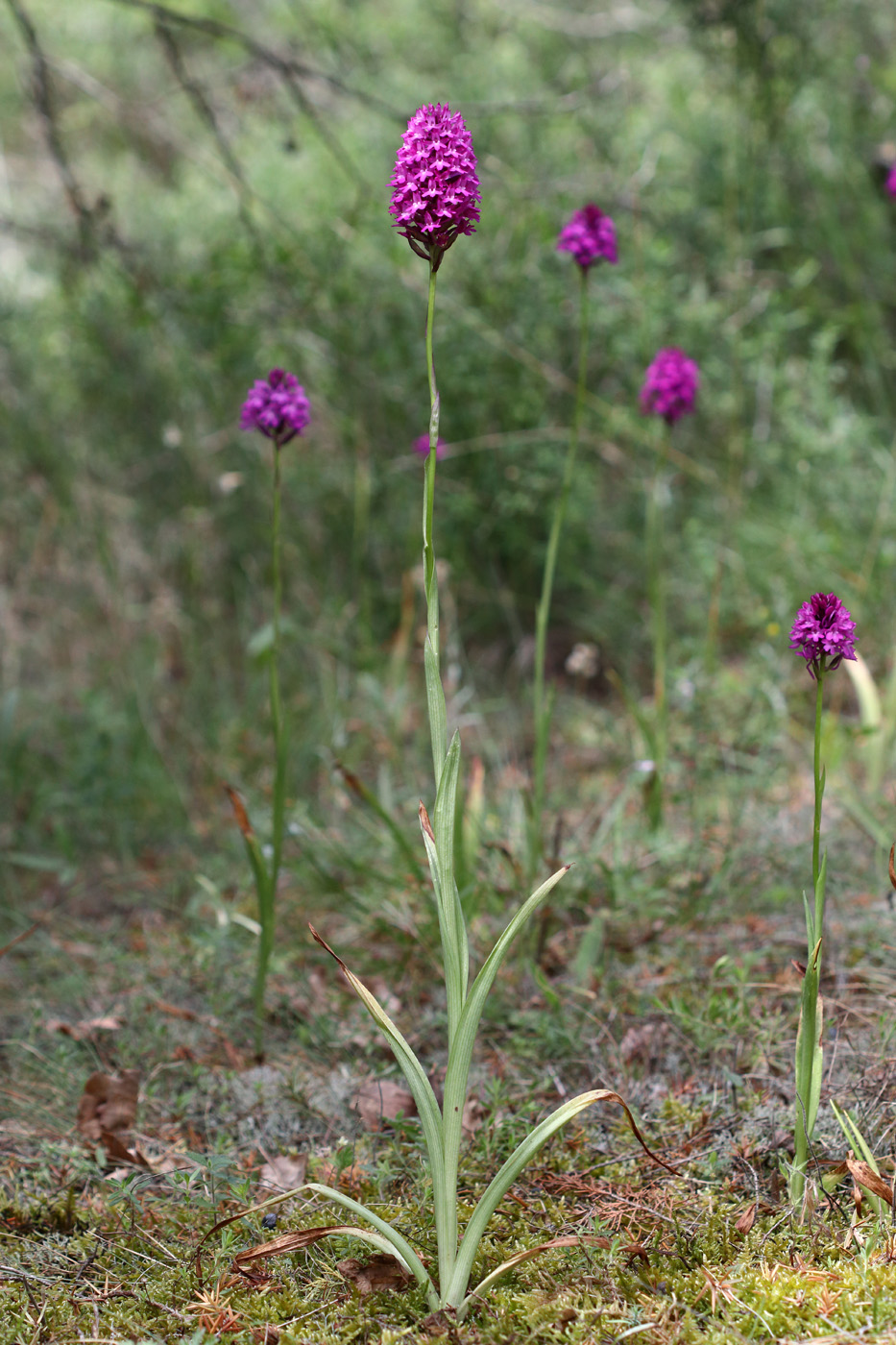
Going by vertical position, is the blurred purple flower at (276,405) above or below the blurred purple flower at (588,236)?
below

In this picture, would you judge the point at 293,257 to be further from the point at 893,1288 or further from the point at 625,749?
the point at 893,1288

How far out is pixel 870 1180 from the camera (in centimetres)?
142

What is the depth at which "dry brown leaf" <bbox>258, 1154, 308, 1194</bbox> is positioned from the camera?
5.49 ft

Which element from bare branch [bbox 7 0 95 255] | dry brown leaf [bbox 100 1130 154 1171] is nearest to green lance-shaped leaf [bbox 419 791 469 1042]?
dry brown leaf [bbox 100 1130 154 1171]

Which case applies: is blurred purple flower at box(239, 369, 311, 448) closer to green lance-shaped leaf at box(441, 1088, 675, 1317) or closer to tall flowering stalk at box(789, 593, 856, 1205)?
tall flowering stalk at box(789, 593, 856, 1205)

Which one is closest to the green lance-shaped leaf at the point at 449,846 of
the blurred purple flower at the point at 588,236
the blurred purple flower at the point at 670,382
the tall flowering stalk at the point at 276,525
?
the tall flowering stalk at the point at 276,525

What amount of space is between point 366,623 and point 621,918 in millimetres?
1516

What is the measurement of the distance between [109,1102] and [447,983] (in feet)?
3.00

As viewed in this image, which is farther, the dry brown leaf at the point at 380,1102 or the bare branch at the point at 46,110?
the bare branch at the point at 46,110

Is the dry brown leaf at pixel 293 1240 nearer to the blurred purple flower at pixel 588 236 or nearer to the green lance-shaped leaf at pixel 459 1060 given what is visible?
the green lance-shaped leaf at pixel 459 1060

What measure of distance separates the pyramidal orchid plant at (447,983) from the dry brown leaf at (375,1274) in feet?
0.26

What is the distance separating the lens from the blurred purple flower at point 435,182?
4.42ft

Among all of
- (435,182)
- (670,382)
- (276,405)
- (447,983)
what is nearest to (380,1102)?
(447,983)

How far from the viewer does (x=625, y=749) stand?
328 centimetres
